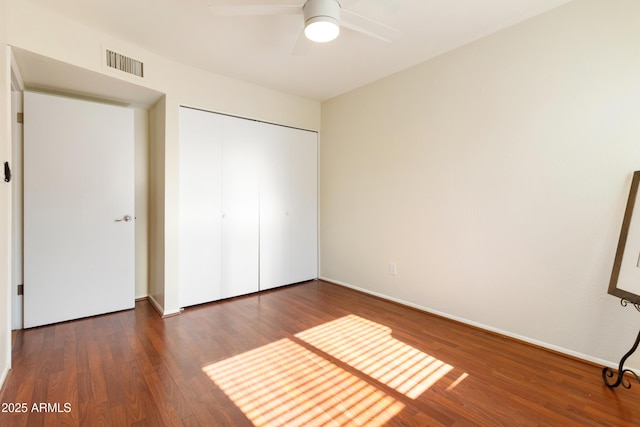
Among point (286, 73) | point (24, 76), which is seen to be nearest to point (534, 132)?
point (286, 73)

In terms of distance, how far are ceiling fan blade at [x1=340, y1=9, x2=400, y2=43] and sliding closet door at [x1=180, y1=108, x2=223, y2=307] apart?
5.93ft

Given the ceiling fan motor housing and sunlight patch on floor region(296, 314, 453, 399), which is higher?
the ceiling fan motor housing

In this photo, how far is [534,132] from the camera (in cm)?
232

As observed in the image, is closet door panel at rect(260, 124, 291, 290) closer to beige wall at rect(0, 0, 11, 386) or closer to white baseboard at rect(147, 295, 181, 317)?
white baseboard at rect(147, 295, 181, 317)

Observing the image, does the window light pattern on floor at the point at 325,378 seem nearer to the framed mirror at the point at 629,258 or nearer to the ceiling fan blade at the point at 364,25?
the framed mirror at the point at 629,258

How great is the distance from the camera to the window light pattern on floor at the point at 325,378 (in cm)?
162

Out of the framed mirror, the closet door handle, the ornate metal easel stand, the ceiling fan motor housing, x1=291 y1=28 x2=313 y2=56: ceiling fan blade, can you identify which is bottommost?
the ornate metal easel stand

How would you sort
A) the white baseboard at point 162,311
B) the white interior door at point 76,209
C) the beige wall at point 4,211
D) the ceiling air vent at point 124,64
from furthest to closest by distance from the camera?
the white baseboard at point 162,311 < the white interior door at point 76,209 < the ceiling air vent at point 124,64 < the beige wall at point 4,211

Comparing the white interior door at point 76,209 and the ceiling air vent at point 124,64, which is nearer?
the ceiling air vent at point 124,64

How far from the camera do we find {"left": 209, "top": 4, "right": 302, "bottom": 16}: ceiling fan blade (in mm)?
1789

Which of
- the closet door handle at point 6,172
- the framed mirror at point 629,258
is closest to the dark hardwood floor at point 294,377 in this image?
the framed mirror at point 629,258

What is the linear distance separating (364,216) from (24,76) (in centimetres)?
349

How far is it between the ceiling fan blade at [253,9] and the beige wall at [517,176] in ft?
5.56

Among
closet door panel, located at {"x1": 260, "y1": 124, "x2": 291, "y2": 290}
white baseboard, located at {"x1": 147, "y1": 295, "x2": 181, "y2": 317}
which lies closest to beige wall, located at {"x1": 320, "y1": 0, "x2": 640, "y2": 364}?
closet door panel, located at {"x1": 260, "y1": 124, "x2": 291, "y2": 290}
